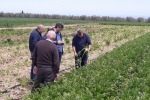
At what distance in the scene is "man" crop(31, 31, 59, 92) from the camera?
273 inches

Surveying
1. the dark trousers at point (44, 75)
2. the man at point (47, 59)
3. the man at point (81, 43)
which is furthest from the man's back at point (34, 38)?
the dark trousers at point (44, 75)

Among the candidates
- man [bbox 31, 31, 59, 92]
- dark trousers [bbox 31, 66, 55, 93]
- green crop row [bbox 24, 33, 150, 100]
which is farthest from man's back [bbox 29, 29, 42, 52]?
dark trousers [bbox 31, 66, 55, 93]

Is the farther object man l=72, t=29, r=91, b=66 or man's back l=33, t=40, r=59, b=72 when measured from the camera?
man l=72, t=29, r=91, b=66

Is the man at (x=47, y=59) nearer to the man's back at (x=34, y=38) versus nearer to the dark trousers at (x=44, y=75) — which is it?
the dark trousers at (x=44, y=75)

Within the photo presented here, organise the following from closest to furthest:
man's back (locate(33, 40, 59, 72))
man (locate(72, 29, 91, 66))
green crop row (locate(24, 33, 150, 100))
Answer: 1. green crop row (locate(24, 33, 150, 100))
2. man's back (locate(33, 40, 59, 72))
3. man (locate(72, 29, 91, 66))

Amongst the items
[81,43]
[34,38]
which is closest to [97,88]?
[34,38]

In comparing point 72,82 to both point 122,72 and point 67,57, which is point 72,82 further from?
point 67,57

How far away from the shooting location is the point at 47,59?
275 inches

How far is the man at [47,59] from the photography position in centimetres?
693

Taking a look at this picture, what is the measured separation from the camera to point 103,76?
729 cm

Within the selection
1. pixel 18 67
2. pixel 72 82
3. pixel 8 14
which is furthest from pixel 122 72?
pixel 8 14

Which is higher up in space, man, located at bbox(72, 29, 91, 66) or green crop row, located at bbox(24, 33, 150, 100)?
man, located at bbox(72, 29, 91, 66)

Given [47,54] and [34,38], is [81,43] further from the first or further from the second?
[47,54]

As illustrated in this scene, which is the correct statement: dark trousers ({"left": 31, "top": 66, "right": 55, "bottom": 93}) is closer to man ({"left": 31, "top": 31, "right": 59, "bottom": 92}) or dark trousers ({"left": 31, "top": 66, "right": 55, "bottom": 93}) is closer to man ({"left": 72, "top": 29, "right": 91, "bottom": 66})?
man ({"left": 31, "top": 31, "right": 59, "bottom": 92})
